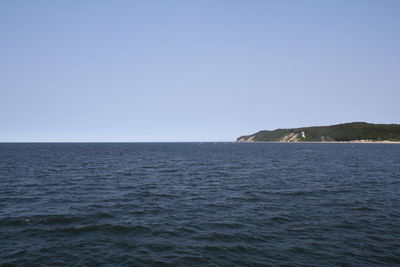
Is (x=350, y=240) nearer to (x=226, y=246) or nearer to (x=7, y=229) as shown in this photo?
(x=226, y=246)

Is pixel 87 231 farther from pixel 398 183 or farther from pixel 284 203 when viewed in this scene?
pixel 398 183

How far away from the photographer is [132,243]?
14.9 m

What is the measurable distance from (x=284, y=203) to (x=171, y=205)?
1080 centimetres

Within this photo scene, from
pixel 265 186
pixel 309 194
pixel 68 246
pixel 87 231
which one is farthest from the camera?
pixel 265 186

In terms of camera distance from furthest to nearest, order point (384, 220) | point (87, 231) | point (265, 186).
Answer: point (265, 186) → point (384, 220) → point (87, 231)

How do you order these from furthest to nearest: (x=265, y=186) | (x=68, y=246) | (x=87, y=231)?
1. (x=265, y=186)
2. (x=87, y=231)
3. (x=68, y=246)

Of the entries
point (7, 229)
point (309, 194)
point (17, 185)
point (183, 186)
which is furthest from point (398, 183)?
point (17, 185)

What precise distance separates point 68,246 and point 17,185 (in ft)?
83.1

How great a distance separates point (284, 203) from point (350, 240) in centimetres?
867

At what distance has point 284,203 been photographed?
78.1 feet

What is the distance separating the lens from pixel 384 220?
18922mm

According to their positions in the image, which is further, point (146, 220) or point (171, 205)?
point (171, 205)

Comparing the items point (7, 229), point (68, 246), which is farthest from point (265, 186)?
point (7, 229)

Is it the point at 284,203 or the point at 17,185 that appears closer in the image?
the point at 284,203
